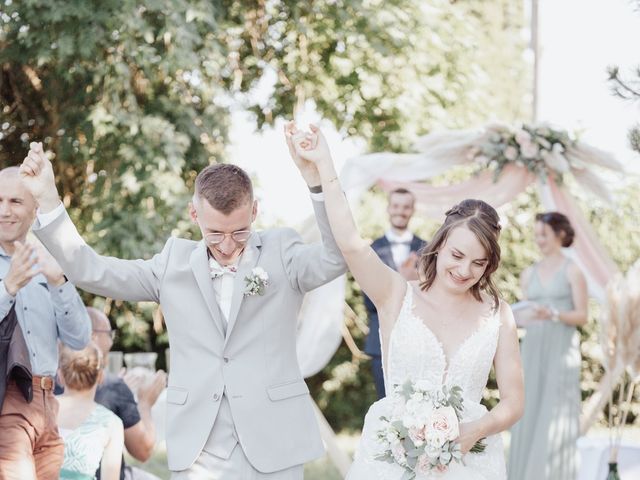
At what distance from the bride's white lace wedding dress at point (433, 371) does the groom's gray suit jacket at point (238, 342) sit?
0.21 metres

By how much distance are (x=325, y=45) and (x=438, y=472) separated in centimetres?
860

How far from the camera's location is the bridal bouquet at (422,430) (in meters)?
3.53

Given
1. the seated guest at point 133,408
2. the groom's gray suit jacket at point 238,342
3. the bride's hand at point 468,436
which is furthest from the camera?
the seated guest at point 133,408

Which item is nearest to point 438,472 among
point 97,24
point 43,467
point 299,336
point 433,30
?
Answer: point 43,467

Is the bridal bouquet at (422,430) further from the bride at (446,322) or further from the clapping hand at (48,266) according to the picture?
the clapping hand at (48,266)

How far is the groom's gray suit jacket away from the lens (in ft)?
12.3

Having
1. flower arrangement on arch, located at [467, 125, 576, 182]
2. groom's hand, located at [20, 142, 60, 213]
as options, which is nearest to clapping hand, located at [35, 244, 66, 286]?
groom's hand, located at [20, 142, 60, 213]

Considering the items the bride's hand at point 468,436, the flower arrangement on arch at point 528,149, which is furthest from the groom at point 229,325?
the flower arrangement on arch at point 528,149

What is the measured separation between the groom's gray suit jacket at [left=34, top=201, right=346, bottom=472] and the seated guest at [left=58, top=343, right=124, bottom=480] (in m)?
1.13

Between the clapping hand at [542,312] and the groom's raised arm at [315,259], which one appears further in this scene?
the clapping hand at [542,312]

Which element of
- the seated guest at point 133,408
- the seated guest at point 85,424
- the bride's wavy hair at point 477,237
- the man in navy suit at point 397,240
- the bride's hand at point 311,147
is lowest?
the man in navy suit at point 397,240

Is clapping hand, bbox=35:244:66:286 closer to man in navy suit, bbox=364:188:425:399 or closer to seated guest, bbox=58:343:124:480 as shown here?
seated guest, bbox=58:343:124:480

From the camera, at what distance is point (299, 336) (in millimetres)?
8469

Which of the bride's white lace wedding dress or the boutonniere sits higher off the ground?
the boutonniere
